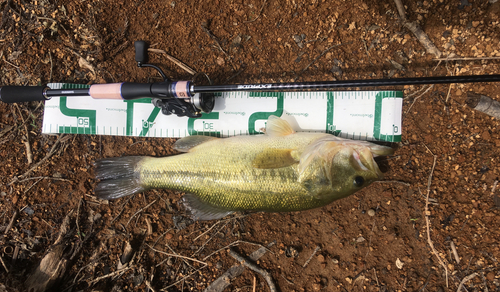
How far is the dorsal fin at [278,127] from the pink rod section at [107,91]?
1.59 m

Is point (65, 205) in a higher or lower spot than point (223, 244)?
higher

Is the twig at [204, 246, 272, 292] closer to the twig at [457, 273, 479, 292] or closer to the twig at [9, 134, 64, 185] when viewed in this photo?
the twig at [457, 273, 479, 292]

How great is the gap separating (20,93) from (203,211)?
90.0 inches

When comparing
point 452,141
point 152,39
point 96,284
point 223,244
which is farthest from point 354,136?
point 96,284

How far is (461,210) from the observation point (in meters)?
3.19

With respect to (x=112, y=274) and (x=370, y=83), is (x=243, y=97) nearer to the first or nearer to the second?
(x=370, y=83)

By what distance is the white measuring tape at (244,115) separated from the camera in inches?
125

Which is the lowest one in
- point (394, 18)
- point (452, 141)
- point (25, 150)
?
point (25, 150)

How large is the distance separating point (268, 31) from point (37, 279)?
3951 mm

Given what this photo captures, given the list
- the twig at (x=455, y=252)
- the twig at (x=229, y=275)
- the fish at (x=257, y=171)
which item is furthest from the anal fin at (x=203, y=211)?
the twig at (x=455, y=252)

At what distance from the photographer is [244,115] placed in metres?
3.28

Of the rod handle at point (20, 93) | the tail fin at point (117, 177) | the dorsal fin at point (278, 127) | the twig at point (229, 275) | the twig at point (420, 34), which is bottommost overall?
the twig at point (229, 275)

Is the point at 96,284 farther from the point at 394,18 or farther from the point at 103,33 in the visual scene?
the point at 394,18

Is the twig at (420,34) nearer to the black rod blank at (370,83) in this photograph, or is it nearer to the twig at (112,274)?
the black rod blank at (370,83)
